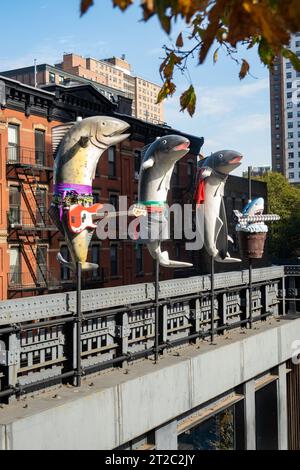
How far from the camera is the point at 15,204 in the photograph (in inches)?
1006

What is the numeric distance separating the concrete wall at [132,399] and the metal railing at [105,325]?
0.76 ft

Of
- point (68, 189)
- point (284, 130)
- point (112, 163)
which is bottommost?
point (68, 189)

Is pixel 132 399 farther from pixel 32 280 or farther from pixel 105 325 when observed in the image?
pixel 32 280

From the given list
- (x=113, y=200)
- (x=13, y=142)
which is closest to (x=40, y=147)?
(x=13, y=142)

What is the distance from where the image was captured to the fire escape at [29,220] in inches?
992

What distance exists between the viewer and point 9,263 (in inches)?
990

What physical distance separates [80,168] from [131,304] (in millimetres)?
2170

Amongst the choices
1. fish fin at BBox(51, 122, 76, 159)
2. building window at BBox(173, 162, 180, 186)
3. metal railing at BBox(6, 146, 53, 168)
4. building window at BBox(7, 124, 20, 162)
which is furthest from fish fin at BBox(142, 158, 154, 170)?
building window at BBox(173, 162, 180, 186)

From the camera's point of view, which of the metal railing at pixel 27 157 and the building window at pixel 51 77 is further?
the building window at pixel 51 77

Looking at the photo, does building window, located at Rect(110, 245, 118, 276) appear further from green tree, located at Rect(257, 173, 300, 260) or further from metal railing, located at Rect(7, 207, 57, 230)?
green tree, located at Rect(257, 173, 300, 260)

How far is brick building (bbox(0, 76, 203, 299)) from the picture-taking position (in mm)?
24972

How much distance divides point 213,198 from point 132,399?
4.64 meters

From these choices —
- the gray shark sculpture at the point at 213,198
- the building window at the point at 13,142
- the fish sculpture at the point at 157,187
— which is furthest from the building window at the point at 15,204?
the fish sculpture at the point at 157,187

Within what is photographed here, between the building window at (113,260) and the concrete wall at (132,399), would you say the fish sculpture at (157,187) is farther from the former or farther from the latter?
the building window at (113,260)
